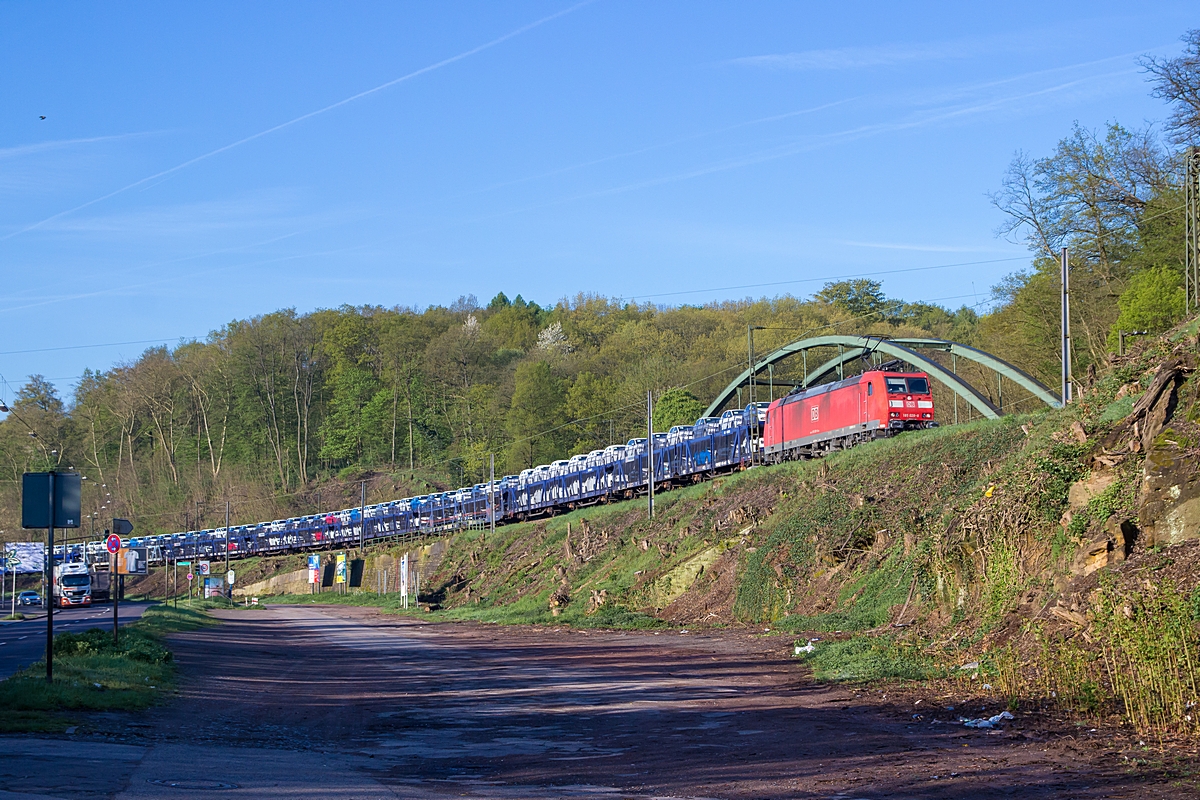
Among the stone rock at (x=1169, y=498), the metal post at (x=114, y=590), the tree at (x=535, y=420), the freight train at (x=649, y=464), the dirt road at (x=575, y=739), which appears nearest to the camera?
the dirt road at (x=575, y=739)

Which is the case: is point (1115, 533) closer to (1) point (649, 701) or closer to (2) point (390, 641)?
(1) point (649, 701)

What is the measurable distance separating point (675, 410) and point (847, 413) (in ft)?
125

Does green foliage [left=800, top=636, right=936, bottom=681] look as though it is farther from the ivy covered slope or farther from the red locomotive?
the red locomotive

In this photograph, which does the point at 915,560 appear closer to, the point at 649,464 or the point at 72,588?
the point at 649,464

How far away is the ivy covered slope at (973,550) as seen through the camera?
536 inches

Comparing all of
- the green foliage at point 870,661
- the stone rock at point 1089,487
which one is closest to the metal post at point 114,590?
the green foliage at point 870,661

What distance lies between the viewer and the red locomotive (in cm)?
4159

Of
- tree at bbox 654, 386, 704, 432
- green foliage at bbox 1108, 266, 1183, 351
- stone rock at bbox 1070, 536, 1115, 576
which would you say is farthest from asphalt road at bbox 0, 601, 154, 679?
tree at bbox 654, 386, 704, 432

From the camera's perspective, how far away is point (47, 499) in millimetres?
15398

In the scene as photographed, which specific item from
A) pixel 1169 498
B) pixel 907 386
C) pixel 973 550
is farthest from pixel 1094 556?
pixel 907 386

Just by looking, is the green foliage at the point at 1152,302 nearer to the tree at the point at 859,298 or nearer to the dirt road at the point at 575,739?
the dirt road at the point at 575,739

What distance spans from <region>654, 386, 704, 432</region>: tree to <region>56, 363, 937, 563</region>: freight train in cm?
1518

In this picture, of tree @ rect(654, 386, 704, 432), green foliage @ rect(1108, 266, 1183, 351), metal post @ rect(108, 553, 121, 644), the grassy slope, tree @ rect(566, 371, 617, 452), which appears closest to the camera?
the grassy slope

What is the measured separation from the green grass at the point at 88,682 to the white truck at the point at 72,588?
42687 millimetres
